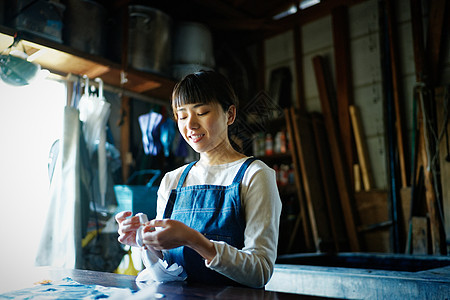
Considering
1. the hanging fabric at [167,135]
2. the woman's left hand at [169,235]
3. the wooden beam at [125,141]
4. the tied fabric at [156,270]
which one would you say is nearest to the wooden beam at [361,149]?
the hanging fabric at [167,135]

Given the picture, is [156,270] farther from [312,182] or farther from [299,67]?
[299,67]

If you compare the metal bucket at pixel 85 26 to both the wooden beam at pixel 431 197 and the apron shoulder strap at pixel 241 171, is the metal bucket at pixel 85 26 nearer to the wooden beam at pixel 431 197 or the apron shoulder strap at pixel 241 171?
the apron shoulder strap at pixel 241 171

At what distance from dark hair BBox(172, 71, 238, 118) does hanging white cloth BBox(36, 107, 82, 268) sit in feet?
5.87

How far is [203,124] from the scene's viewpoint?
4.39 ft

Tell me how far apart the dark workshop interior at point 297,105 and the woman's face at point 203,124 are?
4.27 ft

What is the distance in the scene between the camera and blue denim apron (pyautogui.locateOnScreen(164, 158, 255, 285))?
4.01 feet

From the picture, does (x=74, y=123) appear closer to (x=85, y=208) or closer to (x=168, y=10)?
(x=85, y=208)

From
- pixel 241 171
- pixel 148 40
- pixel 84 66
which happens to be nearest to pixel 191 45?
pixel 148 40

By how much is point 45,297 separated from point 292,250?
11.6 feet

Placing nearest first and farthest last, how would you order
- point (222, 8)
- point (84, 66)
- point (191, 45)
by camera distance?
point (84, 66), point (191, 45), point (222, 8)

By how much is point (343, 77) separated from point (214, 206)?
10.9 feet

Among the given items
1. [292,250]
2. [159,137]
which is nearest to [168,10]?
[159,137]

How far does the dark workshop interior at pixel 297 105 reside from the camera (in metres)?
3.00

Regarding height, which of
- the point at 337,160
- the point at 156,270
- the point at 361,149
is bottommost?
the point at 156,270
